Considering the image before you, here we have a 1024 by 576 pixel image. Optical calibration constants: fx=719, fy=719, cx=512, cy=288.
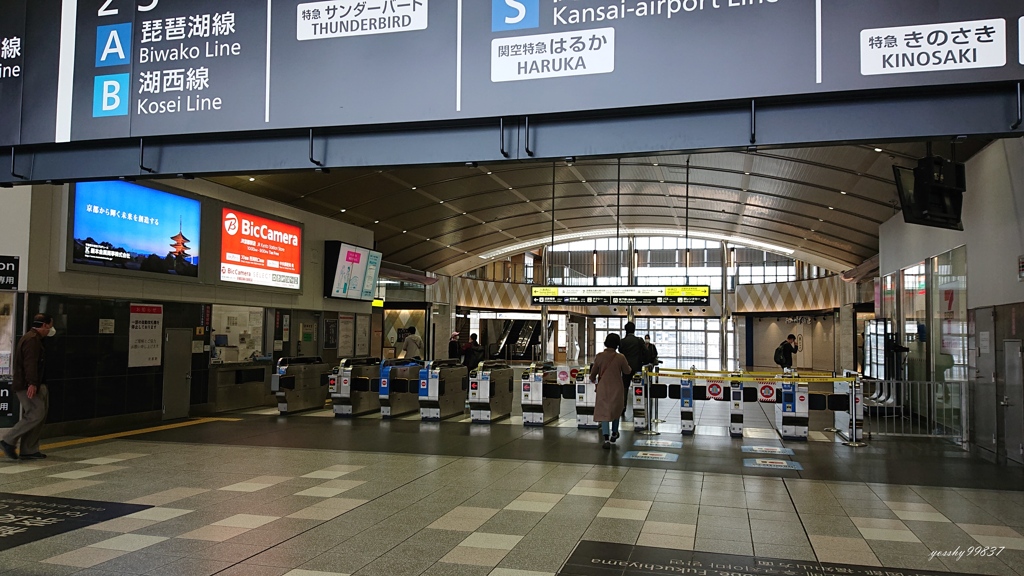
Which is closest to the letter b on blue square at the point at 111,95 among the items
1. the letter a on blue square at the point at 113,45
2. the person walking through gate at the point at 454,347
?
the letter a on blue square at the point at 113,45

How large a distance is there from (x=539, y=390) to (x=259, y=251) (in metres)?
7.01

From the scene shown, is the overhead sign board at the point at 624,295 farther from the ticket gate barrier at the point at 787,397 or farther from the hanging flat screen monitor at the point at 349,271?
the ticket gate barrier at the point at 787,397

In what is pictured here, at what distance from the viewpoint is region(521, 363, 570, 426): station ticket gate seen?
1334cm

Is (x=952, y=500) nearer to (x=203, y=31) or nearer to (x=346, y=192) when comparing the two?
(x=203, y=31)

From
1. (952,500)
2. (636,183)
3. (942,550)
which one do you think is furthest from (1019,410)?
(636,183)

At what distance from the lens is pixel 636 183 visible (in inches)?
876

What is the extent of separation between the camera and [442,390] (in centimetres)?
1425

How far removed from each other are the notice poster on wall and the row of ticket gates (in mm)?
2486

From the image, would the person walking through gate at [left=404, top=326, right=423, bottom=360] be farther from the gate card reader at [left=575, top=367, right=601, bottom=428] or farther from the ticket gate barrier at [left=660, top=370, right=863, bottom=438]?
the ticket gate barrier at [left=660, top=370, right=863, bottom=438]

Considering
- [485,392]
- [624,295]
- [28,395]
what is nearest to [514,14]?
[28,395]

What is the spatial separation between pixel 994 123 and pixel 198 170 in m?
5.53

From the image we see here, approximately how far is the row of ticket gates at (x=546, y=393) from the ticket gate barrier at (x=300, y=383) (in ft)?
0.36

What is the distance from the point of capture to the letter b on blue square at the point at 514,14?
470cm

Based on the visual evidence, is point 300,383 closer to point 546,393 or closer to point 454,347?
point 546,393
